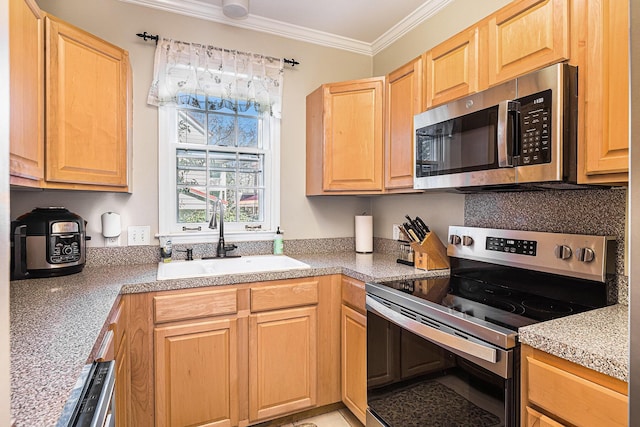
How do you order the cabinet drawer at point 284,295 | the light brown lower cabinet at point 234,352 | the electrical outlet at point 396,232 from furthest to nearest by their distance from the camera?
the electrical outlet at point 396,232 < the cabinet drawer at point 284,295 < the light brown lower cabinet at point 234,352

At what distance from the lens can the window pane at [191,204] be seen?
2.41m

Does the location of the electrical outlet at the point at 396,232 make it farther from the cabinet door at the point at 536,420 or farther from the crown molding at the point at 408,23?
the cabinet door at the point at 536,420

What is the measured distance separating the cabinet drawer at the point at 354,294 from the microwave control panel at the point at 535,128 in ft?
3.28

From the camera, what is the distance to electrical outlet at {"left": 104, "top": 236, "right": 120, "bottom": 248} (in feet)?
7.00

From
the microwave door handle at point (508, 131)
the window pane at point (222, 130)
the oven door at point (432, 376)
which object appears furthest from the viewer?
the window pane at point (222, 130)

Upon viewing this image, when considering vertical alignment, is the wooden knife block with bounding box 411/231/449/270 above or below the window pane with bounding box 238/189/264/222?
below

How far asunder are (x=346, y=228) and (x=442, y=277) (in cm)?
105

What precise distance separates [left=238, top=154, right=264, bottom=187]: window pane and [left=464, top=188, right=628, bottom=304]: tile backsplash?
148 centimetres

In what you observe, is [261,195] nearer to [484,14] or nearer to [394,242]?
[394,242]

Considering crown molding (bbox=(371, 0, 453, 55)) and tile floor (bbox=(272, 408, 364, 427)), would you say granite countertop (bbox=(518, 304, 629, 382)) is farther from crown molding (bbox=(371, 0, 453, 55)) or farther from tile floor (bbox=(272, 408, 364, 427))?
crown molding (bbox=(371, 0, 453, 55))

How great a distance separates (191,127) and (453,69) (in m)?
1.71

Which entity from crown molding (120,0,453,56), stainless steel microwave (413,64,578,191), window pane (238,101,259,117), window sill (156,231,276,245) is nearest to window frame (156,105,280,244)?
window sill (156,231,276,245)

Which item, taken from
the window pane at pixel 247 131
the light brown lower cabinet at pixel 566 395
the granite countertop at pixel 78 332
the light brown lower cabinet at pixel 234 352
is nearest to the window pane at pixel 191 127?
the window pane at pixel 247 131

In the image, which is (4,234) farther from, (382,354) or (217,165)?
(217,165)
